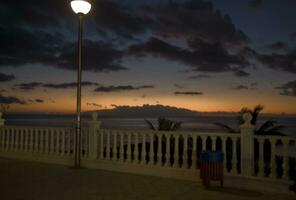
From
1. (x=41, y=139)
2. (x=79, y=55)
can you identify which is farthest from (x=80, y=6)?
(x=41, y=139)

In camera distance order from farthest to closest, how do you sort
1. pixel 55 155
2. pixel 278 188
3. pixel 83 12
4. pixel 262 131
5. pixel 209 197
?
pixel 262 131, pixel 55 155, pixel 83 12, pixel 278 188, pixel 209 197

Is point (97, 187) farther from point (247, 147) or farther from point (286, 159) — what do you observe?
point (286, 159)

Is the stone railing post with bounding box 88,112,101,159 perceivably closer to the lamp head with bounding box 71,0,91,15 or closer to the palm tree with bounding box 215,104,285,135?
the lamp head with bounding box 71,0,91,15

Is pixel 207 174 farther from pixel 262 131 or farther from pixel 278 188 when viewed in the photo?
pixel 262 131

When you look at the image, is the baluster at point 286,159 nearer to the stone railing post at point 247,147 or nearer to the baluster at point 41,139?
the stone railing post at point 247,147

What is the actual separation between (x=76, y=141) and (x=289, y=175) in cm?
534

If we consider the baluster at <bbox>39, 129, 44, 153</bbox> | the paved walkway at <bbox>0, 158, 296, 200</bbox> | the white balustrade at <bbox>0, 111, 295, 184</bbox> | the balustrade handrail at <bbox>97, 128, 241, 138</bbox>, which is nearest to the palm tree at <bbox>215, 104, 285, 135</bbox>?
the white balustrade at <bbox>0, 111, 295, 184</bbox>

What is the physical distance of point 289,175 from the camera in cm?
731

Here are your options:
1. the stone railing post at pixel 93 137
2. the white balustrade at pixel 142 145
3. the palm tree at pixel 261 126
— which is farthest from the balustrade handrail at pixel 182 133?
the palm tree at pixel 261 126

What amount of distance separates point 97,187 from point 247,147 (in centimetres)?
323

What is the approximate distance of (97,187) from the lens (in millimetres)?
7387

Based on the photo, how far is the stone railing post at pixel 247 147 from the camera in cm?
750

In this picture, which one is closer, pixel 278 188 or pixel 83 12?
pixel 278 188

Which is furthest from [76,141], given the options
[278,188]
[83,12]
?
[278,188]
